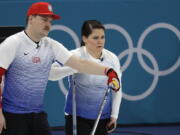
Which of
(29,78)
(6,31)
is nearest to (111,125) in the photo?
(29,78)

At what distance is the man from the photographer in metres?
4.52

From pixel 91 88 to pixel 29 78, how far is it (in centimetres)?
99

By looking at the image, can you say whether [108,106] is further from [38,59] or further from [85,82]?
[38,59]

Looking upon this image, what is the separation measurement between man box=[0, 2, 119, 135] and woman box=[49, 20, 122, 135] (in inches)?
24.7

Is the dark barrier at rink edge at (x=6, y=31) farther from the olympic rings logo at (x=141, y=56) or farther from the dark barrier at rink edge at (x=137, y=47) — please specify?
the olympic rings logo at (x=141, y=56)

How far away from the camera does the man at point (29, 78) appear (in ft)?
14.8

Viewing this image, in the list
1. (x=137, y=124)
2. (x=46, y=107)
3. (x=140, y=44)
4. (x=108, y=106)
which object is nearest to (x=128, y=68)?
(x=140, y=44)

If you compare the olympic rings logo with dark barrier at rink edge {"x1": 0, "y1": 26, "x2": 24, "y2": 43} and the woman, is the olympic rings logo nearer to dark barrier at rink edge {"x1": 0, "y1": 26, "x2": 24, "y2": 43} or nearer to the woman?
dark barrier at rink edge {"x1": 0, "y1": 26, "x2": 24, "y2": 43}

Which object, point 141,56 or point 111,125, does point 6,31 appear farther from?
point 141,56

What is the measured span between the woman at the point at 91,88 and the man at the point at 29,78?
63 cm

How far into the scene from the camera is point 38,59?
15.0 ft

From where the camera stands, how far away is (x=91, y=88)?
535 centimetres

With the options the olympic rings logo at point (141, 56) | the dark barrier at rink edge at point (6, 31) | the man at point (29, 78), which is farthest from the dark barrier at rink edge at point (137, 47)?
the man at point (29, 78)

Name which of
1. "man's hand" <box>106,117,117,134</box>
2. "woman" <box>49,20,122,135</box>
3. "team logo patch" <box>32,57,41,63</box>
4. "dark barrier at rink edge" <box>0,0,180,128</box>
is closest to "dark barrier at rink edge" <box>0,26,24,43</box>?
"woman" <box>49,20,122,135</box>
